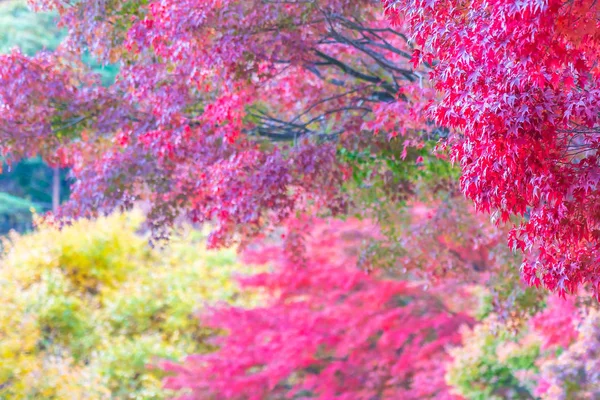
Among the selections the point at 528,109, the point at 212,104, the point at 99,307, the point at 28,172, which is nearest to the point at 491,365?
the point at 212,104

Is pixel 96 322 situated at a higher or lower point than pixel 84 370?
higher

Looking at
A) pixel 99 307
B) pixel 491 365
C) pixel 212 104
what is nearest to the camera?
pixel 212 104

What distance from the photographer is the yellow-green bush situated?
1248cm

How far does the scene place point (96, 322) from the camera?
1421cm

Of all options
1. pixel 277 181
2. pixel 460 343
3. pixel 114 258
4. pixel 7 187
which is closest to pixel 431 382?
pixel 460 343

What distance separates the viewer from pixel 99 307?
15023mm

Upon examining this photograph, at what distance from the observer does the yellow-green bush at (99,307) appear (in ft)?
40.9

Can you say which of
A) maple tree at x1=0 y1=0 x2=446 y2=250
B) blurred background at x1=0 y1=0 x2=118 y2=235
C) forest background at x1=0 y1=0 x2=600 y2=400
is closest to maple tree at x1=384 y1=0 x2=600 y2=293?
forest background at x1=0 y1=0 x2=600 y2=400

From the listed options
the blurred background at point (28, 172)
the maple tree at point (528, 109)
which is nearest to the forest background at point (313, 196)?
the maple tree at point (528, 109)

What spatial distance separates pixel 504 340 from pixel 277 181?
16.4 ft

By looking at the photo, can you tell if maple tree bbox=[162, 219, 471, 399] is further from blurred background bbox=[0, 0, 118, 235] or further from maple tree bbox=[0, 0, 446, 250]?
blurred background bbox=[0, 0, 118, 235]

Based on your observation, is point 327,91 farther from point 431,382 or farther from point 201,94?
point 431,382

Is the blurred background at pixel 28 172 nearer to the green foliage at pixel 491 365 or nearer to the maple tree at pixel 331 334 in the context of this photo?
the maple tree at pixel 331 334

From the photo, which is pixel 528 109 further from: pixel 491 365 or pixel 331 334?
pixel 331 334
